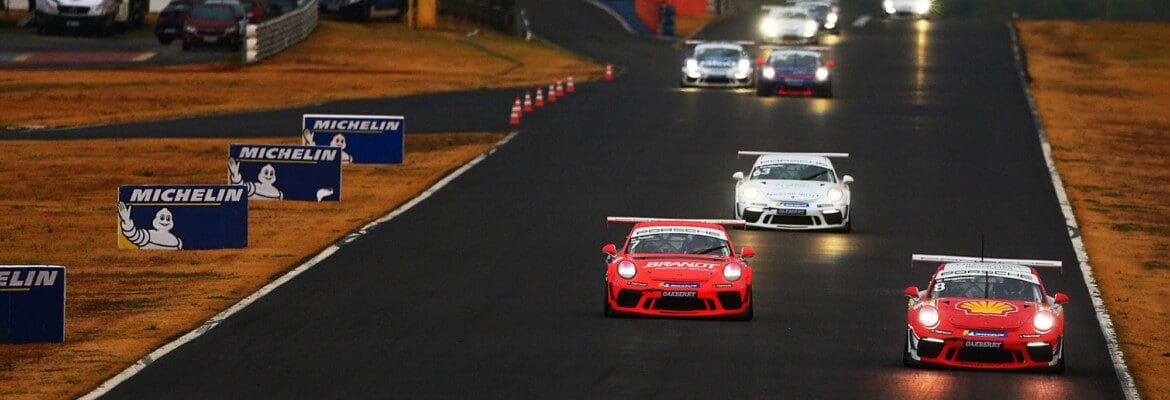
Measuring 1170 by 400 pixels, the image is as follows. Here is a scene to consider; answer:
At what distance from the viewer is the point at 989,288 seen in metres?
23.2

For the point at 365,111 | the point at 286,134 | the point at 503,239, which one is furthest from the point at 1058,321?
the point at 365,111

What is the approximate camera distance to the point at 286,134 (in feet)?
174

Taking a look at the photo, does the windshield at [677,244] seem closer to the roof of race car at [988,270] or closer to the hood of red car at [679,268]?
the hood of red car at [679,268]

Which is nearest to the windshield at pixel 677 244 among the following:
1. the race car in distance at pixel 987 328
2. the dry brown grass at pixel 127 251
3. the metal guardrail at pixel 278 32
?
the race car in distance at pixel 987 328

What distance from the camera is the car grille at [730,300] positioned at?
25703 millimetres

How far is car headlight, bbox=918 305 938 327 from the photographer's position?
2262cm

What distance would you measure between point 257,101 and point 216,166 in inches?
631

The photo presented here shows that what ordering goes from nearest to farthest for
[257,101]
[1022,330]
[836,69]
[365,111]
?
[1022,330] → [365,111] → [257,101] → [836,69]

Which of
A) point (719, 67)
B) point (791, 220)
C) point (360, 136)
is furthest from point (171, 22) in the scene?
point (791, 220)

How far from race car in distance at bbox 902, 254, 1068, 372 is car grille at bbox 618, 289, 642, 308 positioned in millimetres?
3823

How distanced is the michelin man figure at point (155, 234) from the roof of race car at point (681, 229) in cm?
947

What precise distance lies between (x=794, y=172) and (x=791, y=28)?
53.2 meters

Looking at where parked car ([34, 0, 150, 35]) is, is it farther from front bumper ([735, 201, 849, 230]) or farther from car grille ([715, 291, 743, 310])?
car grille ([715, 291, 743, 310])

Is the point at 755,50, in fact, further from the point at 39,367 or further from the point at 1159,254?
the point at 39,367
